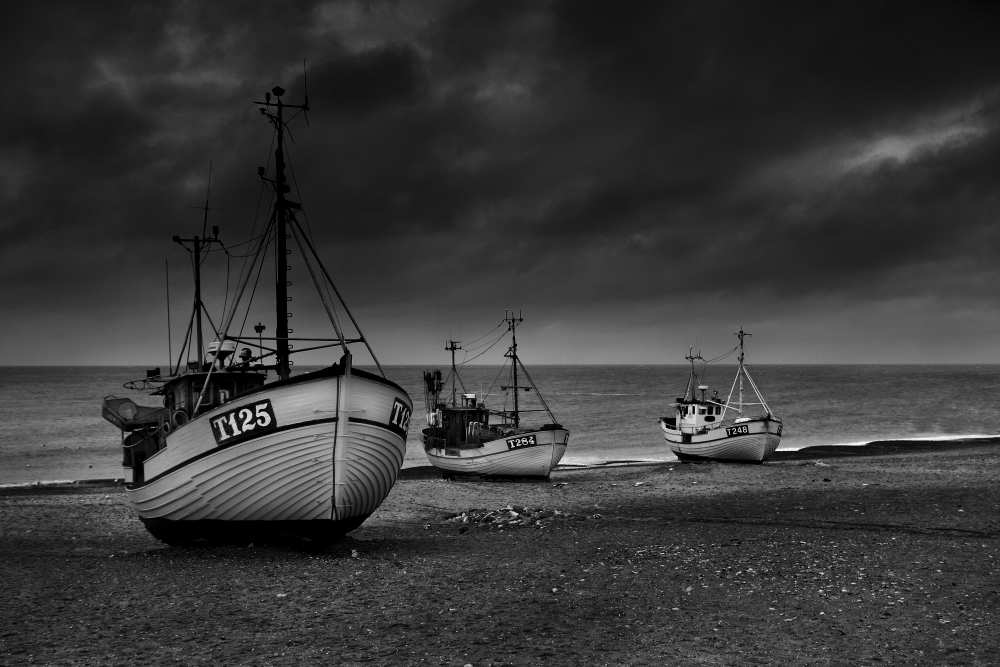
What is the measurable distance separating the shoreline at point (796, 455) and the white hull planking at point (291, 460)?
20.0 m

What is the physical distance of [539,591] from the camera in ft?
37.9

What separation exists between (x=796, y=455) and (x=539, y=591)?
3880cm

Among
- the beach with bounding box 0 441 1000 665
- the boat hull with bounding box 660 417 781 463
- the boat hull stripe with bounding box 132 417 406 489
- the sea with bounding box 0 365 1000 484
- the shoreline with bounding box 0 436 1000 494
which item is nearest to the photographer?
the beach with bounding box 0 441 1000 665

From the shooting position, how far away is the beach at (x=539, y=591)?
Answer: 8.94 m

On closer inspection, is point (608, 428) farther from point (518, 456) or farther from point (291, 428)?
point (291, 428)

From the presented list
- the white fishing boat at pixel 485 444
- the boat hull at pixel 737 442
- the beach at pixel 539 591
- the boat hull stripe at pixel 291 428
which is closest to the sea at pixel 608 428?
the boat hull at pixel 737 442

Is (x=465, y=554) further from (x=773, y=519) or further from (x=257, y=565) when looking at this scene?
(x=773, y=519)

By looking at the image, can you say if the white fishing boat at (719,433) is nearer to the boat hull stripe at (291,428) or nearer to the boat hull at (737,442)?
the boat hull at (737,442)

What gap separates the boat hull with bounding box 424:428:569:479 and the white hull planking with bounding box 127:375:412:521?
18316mm

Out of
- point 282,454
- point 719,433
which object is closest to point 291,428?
point 282,454

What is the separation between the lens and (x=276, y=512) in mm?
13773

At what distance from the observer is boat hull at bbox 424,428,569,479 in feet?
106

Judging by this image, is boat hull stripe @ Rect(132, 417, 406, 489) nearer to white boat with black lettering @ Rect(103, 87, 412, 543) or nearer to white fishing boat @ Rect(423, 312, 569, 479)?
white boat with black lettering @ Rect(103, 87, 412, 543)

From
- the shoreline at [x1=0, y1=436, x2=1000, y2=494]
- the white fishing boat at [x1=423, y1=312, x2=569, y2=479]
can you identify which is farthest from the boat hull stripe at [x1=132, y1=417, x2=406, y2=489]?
the shoreline at [x1=0, y1=436, x2=1000, y2=494]
